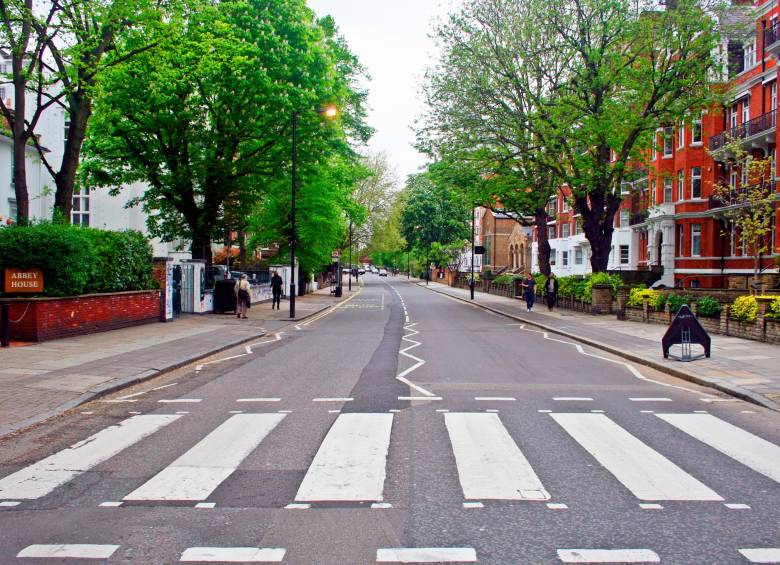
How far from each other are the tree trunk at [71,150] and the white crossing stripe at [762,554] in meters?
18.8

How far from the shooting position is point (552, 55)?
29.2 meters

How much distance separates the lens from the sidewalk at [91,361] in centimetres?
914

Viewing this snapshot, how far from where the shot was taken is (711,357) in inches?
546

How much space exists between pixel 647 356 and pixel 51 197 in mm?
38656

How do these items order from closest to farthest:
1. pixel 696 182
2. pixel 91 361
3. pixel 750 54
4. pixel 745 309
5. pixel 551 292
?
pixel 91 361 → pixel 745 309 → pixel 551 292 → pixel 750 54 → pixel 696 182

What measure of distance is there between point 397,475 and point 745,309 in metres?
15.3

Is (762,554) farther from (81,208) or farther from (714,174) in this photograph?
(81,208)

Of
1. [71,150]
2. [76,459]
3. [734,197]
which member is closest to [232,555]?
[76,459]

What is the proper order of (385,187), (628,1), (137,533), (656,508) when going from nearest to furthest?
(137,533) < (656,508) < (628,1) < (385,187)

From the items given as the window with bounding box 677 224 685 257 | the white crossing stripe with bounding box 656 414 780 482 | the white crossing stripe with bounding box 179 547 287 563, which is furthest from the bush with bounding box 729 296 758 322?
the window with bounding box 677 224 685 257

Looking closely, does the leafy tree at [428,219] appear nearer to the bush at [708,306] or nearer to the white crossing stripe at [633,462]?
the bush at [708,306]

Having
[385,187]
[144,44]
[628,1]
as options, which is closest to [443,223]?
[385,187]

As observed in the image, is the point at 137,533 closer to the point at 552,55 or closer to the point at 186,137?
the point at 186,137

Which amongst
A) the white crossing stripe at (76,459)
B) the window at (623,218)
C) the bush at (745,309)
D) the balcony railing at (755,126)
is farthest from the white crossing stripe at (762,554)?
the window at (623,218)
